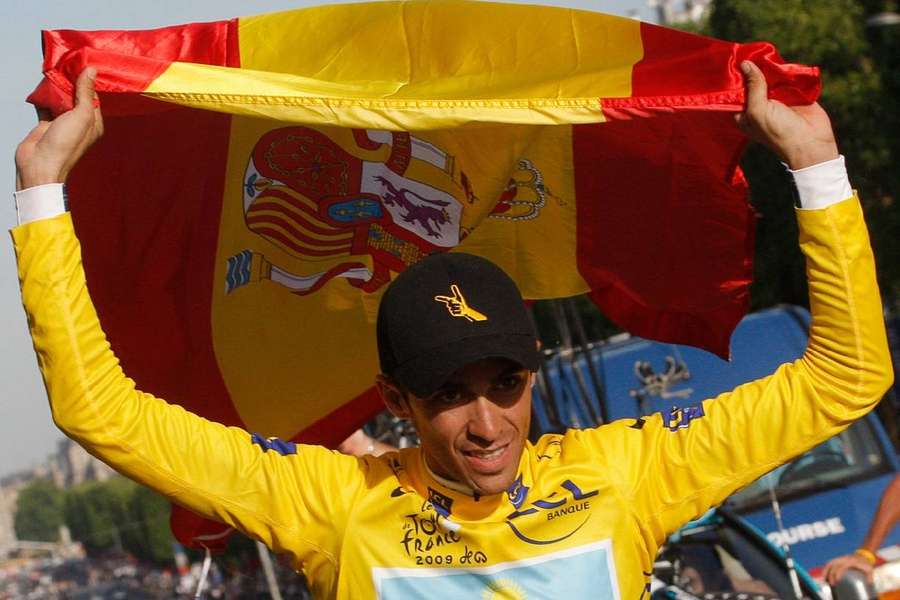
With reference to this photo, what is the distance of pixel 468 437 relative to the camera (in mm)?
3043

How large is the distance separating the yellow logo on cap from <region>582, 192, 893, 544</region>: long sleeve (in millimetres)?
493

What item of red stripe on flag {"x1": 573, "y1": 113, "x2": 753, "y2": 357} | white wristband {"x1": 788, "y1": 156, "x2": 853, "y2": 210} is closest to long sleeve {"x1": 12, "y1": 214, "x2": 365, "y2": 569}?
white wristband {"x1": 788, "y1": 156, "x2": 853, "y2": 210}

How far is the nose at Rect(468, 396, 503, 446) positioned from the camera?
3004mm

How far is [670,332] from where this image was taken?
4875 millimetres

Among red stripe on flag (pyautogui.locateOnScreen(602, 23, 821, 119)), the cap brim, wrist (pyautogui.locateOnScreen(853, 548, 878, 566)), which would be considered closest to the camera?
the cap brim

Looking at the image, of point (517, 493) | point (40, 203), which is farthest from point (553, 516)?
point (40, 203)

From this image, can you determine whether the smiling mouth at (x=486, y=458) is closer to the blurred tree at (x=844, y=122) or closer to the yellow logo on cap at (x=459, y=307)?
the yellow logo on cap at (x=459, y=307)

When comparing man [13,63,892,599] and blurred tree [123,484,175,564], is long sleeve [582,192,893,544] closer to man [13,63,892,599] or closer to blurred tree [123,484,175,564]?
man [13,63,892,599]

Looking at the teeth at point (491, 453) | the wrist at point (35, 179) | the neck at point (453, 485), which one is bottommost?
the neck at point (453, 485)

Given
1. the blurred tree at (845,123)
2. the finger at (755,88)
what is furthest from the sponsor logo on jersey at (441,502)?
the blurred tree at (845,123)

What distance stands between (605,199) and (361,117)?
1293 millimetres

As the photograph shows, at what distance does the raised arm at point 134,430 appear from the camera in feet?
9.84

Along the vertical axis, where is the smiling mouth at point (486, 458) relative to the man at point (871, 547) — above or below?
above

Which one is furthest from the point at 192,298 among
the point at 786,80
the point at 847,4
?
the point at 847,4
